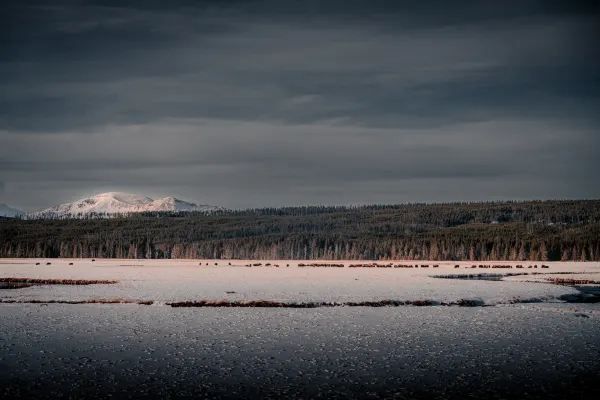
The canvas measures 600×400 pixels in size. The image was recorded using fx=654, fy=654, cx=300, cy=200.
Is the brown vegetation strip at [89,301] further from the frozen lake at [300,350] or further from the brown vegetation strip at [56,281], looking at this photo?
the brown vegetation strip at [56,281]

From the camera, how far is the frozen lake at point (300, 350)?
711 inches

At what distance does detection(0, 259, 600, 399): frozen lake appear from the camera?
1806cm

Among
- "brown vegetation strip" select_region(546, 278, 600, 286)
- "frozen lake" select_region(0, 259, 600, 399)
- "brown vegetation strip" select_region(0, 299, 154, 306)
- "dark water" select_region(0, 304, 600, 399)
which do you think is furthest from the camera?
"brown vegetation strip" select_region(546, 278, 600, 286)

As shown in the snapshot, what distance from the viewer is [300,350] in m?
23.2

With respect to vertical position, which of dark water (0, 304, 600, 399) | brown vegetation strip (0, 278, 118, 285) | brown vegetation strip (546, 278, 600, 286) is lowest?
dark water (0, 304, 600, 399)

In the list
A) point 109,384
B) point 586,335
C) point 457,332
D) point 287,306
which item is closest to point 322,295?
point 287,306

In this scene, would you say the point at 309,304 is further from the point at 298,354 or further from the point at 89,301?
the point at 298,354

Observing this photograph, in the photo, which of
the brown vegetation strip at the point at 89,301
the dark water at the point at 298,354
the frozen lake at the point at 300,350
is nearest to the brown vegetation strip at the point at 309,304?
the frozen lake at the point at 300,350

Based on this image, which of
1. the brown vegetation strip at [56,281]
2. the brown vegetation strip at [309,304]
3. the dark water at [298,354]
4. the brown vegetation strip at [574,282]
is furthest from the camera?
the brown vegetation strip at [574,282]

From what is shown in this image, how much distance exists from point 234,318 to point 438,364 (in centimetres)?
1274

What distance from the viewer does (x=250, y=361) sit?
21.3 meters

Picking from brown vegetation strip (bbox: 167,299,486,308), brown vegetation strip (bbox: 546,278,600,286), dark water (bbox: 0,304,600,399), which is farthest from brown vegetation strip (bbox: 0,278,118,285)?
brown vegetation strip (bbox: 546,278,600,286)

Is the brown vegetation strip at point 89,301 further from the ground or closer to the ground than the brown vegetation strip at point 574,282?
closer to the ground

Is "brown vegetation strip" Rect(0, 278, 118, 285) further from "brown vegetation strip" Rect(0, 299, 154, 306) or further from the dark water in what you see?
the dark water
